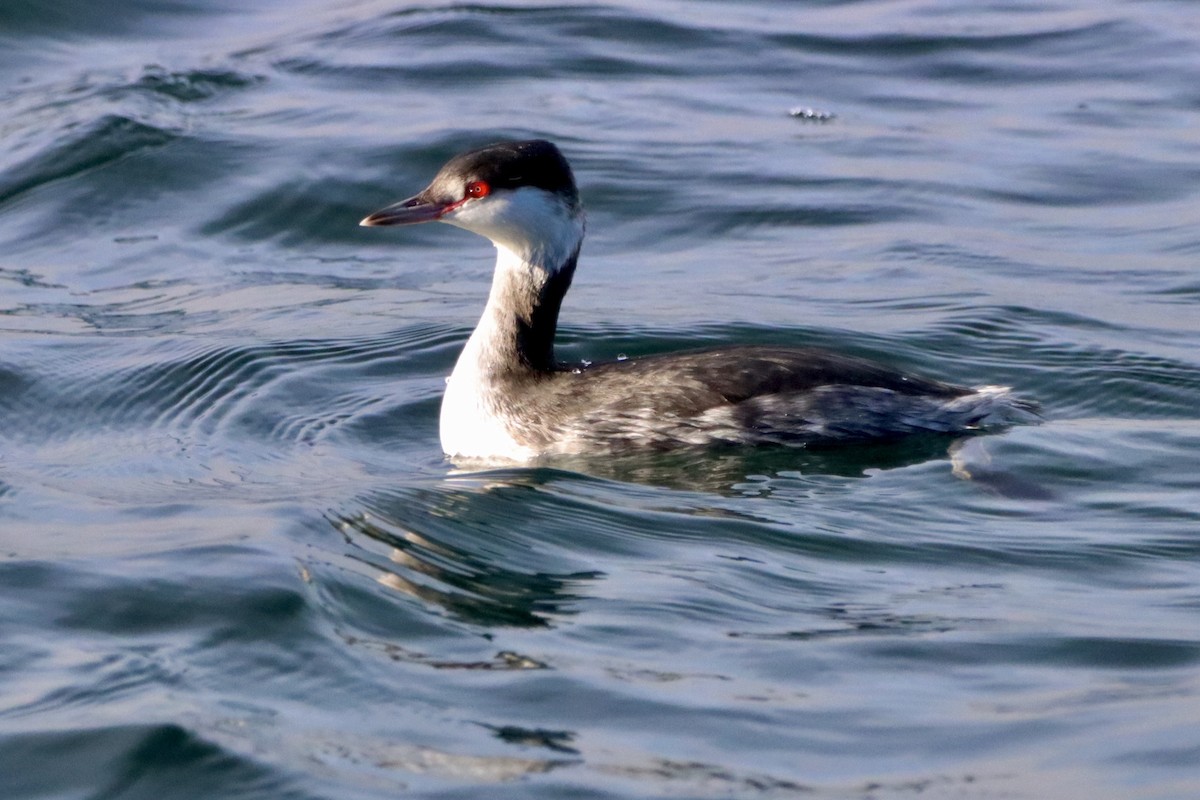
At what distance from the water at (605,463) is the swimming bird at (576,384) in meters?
0.17

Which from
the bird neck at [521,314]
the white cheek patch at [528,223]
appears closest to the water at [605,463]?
the bird neck at [521,314]

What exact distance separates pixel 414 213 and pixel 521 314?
0.63m

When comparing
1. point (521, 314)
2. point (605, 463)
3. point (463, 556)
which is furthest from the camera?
point (521, 314)

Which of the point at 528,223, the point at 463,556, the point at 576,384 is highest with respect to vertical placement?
the point at 528,223

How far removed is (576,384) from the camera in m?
7.95

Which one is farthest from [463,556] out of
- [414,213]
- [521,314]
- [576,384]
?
[414,213]

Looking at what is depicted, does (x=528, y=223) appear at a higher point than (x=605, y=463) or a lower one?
higher

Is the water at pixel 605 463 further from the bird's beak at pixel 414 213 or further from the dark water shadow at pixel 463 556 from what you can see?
the bird's beak at pixel 414 213

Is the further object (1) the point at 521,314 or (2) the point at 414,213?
(1) the point at 521,314

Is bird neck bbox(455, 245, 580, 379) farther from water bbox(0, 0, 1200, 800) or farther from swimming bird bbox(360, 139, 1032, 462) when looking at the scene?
water bbox(0, 0, 1200, 800)

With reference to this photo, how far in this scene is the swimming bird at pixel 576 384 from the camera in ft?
25.3

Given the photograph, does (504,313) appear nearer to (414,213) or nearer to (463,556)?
(414,213)

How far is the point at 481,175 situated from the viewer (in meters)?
7.82

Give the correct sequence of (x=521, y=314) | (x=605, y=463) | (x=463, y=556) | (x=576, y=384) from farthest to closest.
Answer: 1. (x=521, y=314)
2. (x=576, y=384)
3. (x=605, y=463)
4. (x=463, y=556)
